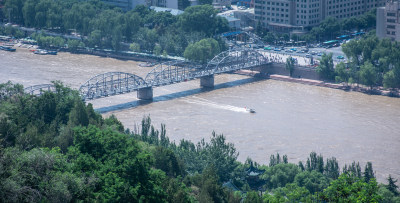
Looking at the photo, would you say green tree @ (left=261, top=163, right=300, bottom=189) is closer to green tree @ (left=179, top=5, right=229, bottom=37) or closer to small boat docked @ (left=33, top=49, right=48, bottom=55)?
green tree @ (left=179, top=5, right=229, bottom=37)

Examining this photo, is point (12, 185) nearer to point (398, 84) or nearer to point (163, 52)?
point (398, 84)

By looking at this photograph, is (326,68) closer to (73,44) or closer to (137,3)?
(73,44)

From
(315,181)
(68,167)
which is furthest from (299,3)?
(68,167)

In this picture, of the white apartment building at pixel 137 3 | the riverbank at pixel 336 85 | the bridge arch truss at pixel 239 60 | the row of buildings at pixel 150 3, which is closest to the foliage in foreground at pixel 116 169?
the riverbank at pixel 336 85

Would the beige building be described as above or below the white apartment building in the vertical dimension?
below

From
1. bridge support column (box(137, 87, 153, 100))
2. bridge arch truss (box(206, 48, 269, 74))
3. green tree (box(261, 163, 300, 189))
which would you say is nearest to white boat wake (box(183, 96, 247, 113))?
bridge support column (box(137, 87, 153, 100))

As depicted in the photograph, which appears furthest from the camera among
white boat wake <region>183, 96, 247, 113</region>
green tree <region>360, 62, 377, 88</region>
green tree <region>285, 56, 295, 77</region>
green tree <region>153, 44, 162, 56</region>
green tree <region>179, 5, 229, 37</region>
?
green tree <region>179, 5, 229, 37</region>
